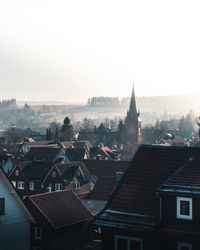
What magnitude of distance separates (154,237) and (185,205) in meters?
1.83

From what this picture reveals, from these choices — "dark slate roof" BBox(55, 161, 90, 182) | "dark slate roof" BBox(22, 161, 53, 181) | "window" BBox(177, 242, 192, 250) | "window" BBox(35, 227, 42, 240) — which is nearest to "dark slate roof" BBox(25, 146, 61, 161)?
"dark slate roof" BBox(55, 161, 90, 182)

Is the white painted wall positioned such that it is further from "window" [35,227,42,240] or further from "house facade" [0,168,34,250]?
"window" [35,227,42,240]

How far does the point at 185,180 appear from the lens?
56.2ft

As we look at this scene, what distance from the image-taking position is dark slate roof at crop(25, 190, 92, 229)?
31.6 m

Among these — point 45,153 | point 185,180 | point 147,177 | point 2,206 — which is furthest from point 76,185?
point 185,180

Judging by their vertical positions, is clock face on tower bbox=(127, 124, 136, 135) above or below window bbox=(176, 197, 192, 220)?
below

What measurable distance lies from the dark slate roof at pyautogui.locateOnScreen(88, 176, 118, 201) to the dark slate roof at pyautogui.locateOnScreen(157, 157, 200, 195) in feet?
111

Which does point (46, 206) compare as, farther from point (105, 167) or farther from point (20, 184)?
point (105, 167)

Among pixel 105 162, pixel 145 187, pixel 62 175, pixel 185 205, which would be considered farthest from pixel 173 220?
pixel 105 162

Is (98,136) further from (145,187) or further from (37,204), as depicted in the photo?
(145,187)

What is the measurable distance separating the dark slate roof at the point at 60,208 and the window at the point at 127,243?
13743 mm

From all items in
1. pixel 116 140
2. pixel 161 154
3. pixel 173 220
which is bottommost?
pixel 116 140

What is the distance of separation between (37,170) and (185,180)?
1793 inches

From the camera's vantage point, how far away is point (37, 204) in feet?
105
